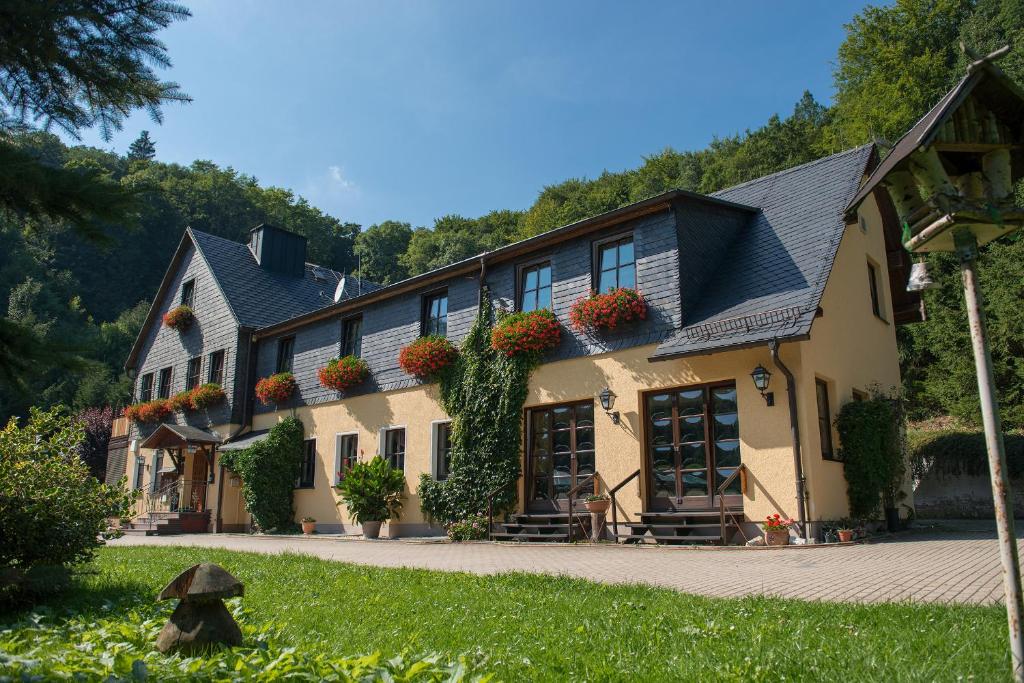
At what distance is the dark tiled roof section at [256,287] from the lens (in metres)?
22.8

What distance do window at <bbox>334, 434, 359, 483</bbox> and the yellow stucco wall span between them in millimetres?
10650

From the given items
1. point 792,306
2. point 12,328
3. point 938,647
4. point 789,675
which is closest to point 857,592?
point 938,647

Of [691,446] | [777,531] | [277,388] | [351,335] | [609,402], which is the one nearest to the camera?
[777,531]

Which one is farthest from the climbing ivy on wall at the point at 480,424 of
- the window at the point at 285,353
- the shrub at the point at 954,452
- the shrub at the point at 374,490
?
the shrub at the point at 954,452

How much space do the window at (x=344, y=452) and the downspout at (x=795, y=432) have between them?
1054 centimetres

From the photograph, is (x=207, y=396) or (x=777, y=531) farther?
(x=207, y=396)

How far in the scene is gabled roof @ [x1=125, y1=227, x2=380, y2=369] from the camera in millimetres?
22781

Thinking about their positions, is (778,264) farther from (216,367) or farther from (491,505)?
(216,367)

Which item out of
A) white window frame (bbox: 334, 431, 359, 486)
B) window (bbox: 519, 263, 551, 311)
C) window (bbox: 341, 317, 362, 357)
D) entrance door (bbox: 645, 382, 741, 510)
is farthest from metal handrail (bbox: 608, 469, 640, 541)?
window (bbox: 341, 317, 362, 357)

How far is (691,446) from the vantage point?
1153 cm

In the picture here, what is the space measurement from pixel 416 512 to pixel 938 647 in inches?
491

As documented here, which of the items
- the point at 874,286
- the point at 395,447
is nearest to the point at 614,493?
the point at 395,447

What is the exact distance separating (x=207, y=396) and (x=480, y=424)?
11.1 m

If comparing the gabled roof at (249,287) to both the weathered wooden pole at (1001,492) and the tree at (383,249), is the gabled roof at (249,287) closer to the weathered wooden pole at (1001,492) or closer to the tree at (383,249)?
the weathered wooden pole at (1001,492)
